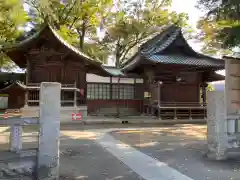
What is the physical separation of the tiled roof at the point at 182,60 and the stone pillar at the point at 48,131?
493 inches

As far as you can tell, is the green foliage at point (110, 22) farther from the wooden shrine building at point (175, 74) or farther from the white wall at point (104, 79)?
the wooden shrine building at point (175, 74)

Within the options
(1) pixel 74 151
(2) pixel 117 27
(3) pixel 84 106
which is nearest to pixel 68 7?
(2) pixel 117 27

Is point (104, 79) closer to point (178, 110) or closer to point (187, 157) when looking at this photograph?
point (178, 110)

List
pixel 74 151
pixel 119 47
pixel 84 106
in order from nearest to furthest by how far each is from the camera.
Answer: pixel 74 151, pixel 84 106, pixel 119 47

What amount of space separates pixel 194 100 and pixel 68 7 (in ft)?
49.7

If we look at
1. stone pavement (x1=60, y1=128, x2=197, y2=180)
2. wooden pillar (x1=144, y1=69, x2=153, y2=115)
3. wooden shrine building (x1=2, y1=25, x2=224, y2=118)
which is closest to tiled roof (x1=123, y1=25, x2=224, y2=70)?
wooden shrine building (x1=2, y1=25, x2=224, y2=118)

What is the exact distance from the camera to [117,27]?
2942 centimetres

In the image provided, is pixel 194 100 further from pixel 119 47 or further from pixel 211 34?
pixel 119 47

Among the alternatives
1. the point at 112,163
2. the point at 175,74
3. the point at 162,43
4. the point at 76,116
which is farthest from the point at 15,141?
the point at 162,43

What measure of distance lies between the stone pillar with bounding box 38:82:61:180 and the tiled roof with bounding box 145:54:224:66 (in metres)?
12.5

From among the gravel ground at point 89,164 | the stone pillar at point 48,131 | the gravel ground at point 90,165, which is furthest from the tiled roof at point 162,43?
the stone pillar at point 48,131

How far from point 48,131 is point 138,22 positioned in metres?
26.5

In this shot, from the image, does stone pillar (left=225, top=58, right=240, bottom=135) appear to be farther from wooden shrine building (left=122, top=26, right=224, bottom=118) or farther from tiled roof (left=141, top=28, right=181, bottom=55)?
tiled roof (left=141, top=28, right=181, bottom=55)

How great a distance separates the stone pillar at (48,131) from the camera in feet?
16.3
